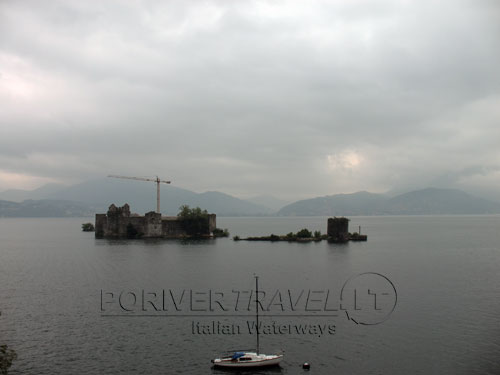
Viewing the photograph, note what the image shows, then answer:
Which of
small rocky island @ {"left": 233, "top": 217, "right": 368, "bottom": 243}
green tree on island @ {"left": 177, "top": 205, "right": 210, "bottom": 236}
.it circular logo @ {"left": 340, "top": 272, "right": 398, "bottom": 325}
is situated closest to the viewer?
.it circular logo @ {"left": 340, "top": 272, "right": 398, "bottom": 325}

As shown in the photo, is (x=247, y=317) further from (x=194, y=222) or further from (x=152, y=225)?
(x=194, y=222)

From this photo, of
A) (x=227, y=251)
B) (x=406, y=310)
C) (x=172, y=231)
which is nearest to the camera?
(x=406, y=310)

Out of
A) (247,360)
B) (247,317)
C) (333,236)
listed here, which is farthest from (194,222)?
(247,360)

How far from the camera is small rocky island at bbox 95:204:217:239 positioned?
139000mm

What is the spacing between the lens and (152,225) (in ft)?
455

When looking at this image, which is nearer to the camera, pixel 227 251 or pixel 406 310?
pixel 406 310

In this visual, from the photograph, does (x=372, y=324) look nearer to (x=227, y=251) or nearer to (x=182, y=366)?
(x=182, y=366)

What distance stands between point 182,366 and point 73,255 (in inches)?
2797

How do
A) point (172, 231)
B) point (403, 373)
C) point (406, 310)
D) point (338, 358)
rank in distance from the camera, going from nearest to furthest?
Result: point (403, 373) < point (338, 358) < point (406, 310) < point (172, 231)

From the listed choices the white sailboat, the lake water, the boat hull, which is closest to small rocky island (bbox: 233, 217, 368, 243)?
the lake water

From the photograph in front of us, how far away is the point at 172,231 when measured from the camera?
14288 cm

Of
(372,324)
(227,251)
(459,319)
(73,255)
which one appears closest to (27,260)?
(73,255)

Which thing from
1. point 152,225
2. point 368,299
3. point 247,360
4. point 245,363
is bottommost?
point 245,363

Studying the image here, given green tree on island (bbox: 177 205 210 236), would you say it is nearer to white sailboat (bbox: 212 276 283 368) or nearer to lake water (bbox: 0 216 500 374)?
lake water (bbox: 0 216 500 374)
